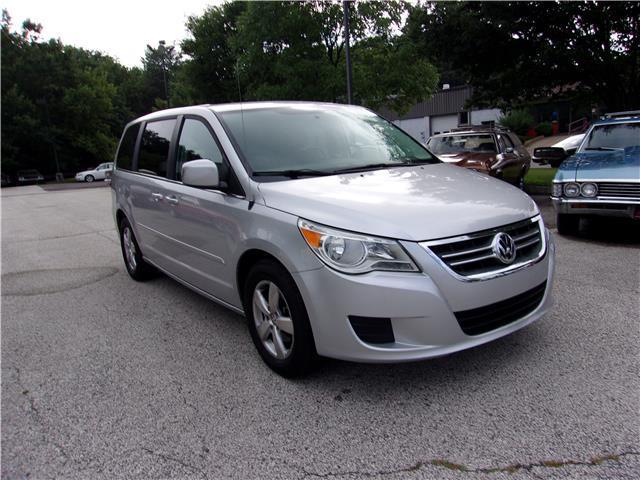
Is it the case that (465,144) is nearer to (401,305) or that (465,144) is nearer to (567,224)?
(567,224)

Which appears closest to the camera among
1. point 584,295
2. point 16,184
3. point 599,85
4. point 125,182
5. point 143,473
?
point 143,473

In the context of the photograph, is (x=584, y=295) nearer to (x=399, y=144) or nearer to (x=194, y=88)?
(x=399, y=144)

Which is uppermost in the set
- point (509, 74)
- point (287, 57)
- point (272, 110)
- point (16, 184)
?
point (287, 57)

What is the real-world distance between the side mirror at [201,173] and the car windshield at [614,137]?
6.20m

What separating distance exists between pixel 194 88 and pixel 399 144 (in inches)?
1048

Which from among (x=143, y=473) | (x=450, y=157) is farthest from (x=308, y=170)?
(x=450, y=157)

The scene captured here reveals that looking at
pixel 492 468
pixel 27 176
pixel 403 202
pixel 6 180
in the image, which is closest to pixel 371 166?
pixel 403 202

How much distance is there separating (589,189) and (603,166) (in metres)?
0.40

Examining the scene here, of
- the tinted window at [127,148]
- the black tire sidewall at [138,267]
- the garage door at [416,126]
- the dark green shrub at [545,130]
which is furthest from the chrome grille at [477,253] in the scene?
the garage door at [416,126]

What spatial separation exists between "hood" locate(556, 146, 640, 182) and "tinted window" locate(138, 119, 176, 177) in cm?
507

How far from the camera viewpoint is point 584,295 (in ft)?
14.7

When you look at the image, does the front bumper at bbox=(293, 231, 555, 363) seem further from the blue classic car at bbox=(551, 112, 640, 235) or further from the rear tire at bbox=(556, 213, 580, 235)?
the rear tire at bbox=(556, 213, 580, 235)

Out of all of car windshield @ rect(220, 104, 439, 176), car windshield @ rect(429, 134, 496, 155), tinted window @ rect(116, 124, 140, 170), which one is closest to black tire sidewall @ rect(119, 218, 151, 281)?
tinted window @ rect(116, 124, 140, 170)

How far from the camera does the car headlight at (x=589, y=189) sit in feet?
20.8
